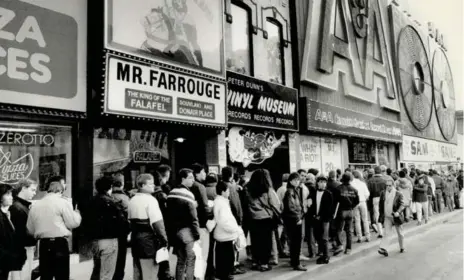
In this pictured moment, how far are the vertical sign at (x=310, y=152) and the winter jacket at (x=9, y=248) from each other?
10909 mm

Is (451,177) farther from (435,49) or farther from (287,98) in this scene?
(435,49)

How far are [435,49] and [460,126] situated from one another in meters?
22.2

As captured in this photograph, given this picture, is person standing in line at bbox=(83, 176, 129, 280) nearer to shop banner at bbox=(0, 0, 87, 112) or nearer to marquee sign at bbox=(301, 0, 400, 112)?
shop banner at bbox=(0, 0, 87, 112)

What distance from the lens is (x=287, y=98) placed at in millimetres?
13688

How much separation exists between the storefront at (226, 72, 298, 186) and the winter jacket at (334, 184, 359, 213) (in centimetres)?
358

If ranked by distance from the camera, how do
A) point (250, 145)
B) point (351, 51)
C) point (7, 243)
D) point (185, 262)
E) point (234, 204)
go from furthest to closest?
1. point (351, 51)
2. point (250, 145)
3. point (234, 204)
4. point (185, 262)
5. point (7, 243)

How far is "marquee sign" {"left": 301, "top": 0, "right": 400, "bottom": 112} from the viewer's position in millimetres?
15688

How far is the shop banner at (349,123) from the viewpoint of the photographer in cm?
1488

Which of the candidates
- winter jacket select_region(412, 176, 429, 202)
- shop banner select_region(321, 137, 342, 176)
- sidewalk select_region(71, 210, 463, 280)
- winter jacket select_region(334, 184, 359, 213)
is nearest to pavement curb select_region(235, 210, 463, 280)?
sidewalk select_region(71, 210, 463, 280)

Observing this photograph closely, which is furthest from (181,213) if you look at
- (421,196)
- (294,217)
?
(421,196)

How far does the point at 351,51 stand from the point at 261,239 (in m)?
13.1

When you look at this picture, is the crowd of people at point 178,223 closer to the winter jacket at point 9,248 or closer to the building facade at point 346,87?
the winter jacket at point 9,248

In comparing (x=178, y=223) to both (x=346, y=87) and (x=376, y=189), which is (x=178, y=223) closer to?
(x=376, y=189)

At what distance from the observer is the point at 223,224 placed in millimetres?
6777
